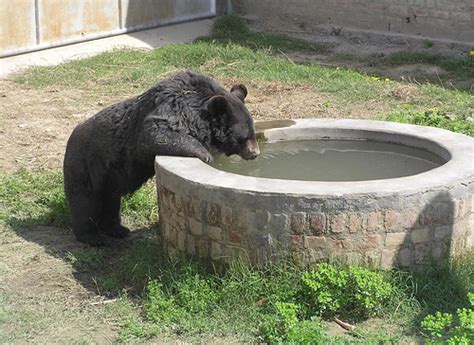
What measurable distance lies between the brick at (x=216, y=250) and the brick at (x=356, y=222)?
0.95 metres

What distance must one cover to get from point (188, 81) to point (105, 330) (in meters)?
2.16

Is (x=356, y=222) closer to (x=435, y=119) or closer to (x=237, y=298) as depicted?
(x=237, y=298)

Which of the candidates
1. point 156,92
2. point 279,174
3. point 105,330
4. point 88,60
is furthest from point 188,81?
point 88,60

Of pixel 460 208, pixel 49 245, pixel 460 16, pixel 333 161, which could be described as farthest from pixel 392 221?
pixel 460 16

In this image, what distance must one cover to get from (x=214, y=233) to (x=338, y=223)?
902 millimetres

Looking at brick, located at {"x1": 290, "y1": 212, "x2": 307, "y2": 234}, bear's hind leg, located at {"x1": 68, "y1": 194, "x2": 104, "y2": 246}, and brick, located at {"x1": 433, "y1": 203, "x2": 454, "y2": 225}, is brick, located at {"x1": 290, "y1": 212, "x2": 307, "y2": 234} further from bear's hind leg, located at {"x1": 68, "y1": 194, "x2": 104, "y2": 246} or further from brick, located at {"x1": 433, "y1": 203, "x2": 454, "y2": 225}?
bear's hind leg, located at {"x1": 68, "y1": 194, "x2": 104, "y2": 246}

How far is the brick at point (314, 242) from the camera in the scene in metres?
5.91

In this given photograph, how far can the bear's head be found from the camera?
6.80 m

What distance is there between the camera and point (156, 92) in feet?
22.6

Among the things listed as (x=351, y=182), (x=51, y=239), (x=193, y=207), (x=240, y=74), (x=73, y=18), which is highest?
(x=351, y=182)

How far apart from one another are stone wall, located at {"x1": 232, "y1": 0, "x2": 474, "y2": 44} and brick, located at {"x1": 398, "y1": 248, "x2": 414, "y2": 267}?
976 centimetres

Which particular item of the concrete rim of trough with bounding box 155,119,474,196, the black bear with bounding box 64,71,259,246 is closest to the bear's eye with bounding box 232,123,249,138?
the black bear with bounding box 64,71,259,246

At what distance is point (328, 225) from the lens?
5883mm

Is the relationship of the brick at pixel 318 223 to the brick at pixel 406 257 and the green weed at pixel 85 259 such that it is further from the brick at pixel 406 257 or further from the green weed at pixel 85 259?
the green weed at pixel 85 259
